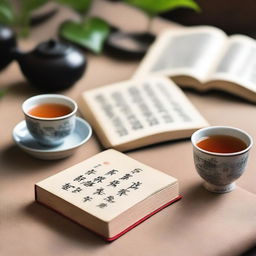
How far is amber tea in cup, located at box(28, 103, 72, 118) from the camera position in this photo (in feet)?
3.58

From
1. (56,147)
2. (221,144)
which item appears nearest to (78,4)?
(56,147)

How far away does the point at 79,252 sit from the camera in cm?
86

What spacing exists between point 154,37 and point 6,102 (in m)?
0.45

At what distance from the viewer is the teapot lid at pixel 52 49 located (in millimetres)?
1280

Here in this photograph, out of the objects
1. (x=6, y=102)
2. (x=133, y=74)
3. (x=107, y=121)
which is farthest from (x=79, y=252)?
(x=133, y=74)

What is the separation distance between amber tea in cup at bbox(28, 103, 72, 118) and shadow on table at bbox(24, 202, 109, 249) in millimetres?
187

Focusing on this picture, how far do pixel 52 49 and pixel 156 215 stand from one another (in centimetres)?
51

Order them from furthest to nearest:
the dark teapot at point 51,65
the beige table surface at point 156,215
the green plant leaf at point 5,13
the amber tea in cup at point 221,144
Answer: the green plant leaf at point 5,13, the dark teapot at point 51,65, the amber tea in cup at point 221,144, the beige table surface at point 156,215

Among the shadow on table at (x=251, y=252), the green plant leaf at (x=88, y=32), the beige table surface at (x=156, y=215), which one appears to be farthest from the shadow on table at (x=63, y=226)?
the green plant leaf at (x=88, y=32)

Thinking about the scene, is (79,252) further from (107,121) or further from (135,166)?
(107,121)

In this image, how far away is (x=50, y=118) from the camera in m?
1.05

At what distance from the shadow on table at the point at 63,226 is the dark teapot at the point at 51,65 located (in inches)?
15.3

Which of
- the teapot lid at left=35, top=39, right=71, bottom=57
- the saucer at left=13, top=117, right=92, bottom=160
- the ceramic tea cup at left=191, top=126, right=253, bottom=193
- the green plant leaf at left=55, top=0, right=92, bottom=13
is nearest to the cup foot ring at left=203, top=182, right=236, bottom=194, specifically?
the ceramic tea cup at left=191, top=126, right=253, bottom=193

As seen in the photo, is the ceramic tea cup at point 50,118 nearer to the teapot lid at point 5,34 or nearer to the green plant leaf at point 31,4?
the teapot lid at point 5,34
